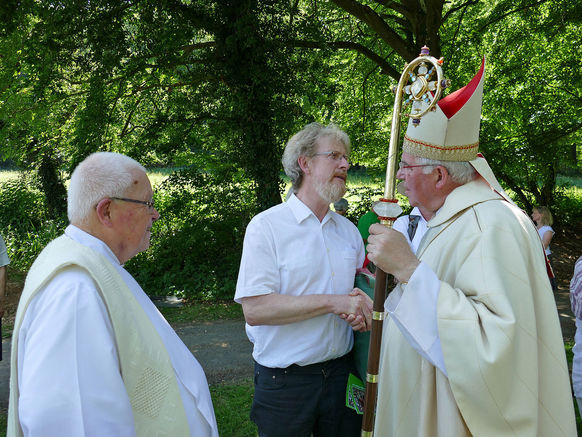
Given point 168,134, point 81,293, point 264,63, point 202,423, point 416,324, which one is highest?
point 264,63

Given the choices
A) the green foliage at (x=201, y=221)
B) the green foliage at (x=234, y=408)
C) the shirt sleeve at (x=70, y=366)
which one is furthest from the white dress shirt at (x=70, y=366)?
the green foliage at (x=201, y=221)

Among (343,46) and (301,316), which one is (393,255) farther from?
(343,46)

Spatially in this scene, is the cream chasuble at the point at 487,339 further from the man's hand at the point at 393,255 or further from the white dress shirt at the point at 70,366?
the white dress shirt at the point at 70,366

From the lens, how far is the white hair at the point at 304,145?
2834mm

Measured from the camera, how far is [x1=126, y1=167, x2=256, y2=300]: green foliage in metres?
10.5

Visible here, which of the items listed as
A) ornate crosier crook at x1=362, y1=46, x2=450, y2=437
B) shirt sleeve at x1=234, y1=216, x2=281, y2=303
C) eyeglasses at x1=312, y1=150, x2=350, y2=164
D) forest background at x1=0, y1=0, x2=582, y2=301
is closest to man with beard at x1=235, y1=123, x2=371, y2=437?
shirt sleeve at x1=234, y1=216, x2=281, y2=303

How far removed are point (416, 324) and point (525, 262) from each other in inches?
19.4

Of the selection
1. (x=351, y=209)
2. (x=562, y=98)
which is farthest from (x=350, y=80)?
(x=562, y=98)

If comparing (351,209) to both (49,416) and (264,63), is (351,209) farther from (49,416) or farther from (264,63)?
(49,416)

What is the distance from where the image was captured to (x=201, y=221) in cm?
1085

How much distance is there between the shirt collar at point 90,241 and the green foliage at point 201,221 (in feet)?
28.2

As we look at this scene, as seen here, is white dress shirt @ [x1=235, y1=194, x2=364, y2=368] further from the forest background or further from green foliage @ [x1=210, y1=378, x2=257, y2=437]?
the forest background

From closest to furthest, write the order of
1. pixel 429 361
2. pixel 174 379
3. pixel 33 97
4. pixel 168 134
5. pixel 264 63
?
pixel 174 379 < pixel 429 361 < pixel 33 97 < pixel 264 63 < pixel 168 134

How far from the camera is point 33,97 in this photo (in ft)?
24.6
